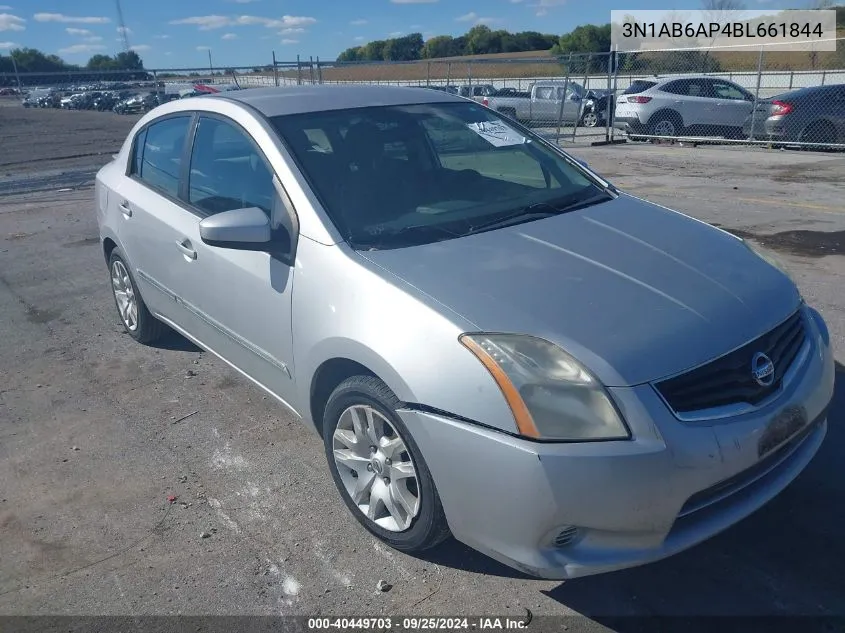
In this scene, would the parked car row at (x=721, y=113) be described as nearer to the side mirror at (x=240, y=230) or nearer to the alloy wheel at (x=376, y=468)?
the side mirror at (x=240, y=230)

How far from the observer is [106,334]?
222 inches

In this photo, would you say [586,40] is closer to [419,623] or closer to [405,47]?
[405,47]

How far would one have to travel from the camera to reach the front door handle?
12.8 feet

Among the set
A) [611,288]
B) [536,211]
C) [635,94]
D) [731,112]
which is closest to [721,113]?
[731,112]

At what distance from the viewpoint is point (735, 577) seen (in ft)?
9.02

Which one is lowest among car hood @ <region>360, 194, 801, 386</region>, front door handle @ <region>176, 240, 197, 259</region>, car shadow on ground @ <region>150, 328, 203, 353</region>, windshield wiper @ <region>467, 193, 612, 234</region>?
car shadow on ground @ <region>150, 328, 203, 353</region>

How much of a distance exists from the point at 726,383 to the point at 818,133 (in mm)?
14462

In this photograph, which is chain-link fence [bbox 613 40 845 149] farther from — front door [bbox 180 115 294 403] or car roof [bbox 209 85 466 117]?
front door [bbox 180 115 294 403]

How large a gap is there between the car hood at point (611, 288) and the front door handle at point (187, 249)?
53.2 inches

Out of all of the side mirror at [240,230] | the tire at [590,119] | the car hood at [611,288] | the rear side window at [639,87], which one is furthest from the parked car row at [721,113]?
the side mirror at [240,230]

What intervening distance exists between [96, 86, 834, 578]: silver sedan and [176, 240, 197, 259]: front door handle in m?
0.07

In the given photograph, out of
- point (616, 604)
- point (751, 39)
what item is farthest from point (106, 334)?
point (751, 39)

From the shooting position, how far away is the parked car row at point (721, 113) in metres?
14.6

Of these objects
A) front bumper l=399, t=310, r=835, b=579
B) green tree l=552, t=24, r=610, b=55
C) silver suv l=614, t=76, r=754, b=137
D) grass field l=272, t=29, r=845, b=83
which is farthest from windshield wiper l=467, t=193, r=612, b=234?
green tree l=552, t=24, r=610, b=55
